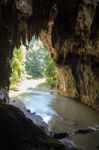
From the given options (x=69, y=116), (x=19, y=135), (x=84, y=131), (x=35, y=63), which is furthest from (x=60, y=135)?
(x=35, y=63)

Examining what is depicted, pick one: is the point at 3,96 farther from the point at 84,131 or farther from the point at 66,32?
the point at 66,32

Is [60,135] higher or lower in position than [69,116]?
higher

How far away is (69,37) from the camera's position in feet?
61.5

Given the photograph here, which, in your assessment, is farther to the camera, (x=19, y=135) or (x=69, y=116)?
(x=69, y=116)

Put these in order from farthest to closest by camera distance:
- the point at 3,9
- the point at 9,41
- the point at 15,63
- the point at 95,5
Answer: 1. the point at 15,63
2. the point at 95,5
3. the point at 9,41
4. the point at 3,9

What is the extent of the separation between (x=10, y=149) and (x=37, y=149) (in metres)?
0.69

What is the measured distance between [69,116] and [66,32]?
4596 millimetres

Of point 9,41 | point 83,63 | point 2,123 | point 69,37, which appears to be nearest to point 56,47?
point 83,63

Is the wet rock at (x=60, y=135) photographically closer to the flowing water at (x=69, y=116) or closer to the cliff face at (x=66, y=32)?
the flowing water at (x=69, y=116)

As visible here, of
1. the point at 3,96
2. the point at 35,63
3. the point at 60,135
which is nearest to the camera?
the point at 60,135

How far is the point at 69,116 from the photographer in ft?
61.5

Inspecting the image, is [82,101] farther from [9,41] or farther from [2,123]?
[2,123]

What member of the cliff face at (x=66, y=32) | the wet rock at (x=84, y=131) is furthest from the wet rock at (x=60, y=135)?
the cliff face at (x=66, y=32)

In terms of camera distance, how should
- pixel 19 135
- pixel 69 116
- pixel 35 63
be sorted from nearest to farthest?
pixel 19 135 < pixel 69 116 < pixel 35 63
